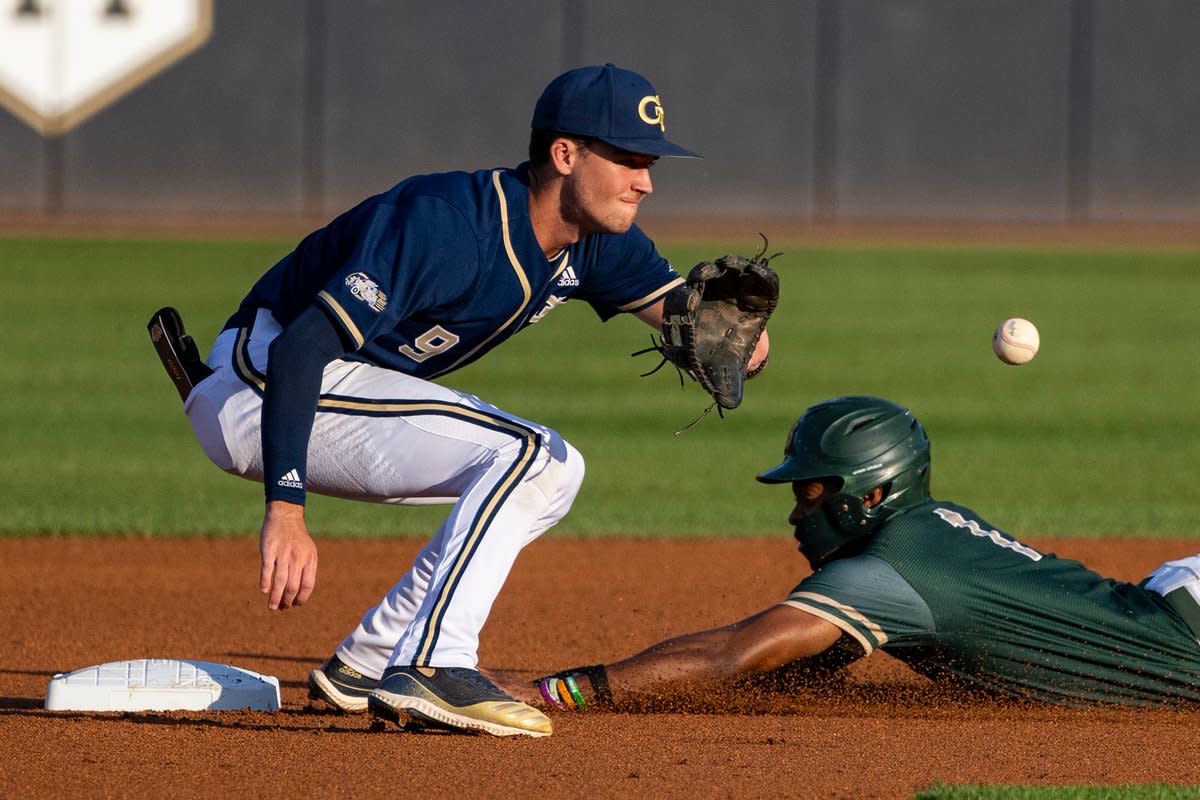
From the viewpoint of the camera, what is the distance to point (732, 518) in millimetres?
9125

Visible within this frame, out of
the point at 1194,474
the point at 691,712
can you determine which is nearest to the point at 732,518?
the point at 1194,474

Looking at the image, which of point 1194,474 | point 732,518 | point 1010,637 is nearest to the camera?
point 1010,637

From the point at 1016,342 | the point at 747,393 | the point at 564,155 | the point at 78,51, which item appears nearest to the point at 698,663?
the point at 564,155

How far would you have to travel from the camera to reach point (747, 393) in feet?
45.7

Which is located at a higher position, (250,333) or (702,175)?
(250,333)

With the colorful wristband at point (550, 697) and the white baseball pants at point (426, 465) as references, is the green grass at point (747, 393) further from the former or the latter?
the white baseball pants at point (426, 465)

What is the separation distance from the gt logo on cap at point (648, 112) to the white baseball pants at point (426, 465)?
79 centimetres

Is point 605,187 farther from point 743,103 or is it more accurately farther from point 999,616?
point 743,103

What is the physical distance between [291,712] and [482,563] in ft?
2.98

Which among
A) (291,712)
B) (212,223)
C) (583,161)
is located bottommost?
(212,223)

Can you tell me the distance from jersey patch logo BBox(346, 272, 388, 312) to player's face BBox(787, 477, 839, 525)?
3.98ft

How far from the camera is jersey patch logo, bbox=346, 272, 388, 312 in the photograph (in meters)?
3.99

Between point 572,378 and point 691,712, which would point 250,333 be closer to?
point 691,712

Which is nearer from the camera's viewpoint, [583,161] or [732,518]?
[583,161]
